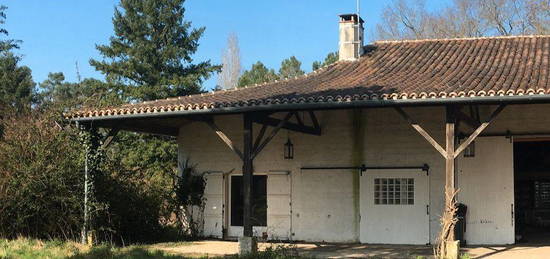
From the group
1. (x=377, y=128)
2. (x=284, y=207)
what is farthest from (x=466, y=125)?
(x=284, y=207)

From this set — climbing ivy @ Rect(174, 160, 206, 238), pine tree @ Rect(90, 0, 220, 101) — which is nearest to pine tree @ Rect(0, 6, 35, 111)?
pine tree @ Rect(90, 0, 220, 101)

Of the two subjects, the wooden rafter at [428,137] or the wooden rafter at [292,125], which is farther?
the wooden rafter at [292,125]

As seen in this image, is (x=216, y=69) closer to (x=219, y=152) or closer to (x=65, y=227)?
(x=219, y=152)

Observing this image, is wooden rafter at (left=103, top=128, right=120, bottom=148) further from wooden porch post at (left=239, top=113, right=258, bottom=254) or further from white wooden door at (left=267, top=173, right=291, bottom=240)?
white wooden door at (left=267, top=173, right=291, bottom=240)

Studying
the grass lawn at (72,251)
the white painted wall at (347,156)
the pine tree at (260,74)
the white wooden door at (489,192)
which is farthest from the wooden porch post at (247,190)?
the pine tree at (260,74)

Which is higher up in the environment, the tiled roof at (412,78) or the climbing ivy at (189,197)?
the tiled roof at (412,78)

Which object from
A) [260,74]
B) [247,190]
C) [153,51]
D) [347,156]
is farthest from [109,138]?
[260,74]

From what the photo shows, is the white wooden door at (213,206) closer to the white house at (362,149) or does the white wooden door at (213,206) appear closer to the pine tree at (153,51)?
the white house at (362,149)

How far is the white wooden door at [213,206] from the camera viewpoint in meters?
15.1

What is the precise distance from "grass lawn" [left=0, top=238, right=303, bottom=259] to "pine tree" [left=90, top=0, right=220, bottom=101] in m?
18.7

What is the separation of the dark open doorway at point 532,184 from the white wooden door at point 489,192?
16.4ft

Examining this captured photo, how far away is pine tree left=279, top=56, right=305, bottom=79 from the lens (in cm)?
4425

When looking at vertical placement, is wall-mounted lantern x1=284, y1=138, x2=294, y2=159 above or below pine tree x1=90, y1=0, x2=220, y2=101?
below

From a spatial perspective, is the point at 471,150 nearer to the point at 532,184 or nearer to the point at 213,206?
the point at 213,206
